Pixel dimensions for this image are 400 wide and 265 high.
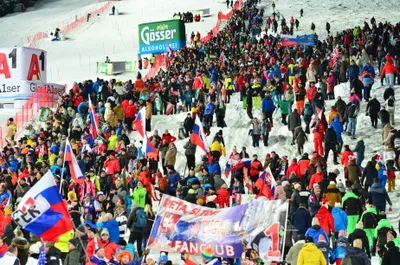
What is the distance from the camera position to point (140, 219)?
18.0 metres

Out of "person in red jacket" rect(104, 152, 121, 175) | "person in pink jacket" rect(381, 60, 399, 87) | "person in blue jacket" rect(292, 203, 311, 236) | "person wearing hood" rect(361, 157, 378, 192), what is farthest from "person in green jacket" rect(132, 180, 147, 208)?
"person in pink jacket" rect(381, 60, 399, 87)

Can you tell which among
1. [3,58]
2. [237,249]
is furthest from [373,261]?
[3,58]

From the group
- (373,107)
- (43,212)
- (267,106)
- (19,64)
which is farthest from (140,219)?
(19,64)

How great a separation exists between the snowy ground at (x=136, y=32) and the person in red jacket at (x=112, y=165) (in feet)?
9.95

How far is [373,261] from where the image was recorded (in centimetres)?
1708

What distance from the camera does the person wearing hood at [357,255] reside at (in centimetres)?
1428

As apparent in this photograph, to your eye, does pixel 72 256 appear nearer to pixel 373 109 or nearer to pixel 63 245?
pixel 63 245

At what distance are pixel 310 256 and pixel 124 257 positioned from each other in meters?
2.63

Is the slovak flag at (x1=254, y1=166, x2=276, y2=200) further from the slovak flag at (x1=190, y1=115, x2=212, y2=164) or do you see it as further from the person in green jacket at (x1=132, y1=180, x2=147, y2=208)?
the slovak flag at (x1=190, y1=115, x2=212, y2=164)

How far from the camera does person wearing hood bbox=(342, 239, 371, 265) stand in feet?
46.9

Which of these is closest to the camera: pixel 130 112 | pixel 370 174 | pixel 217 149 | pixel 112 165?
pixel 370 174

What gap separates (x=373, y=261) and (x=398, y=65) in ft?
47.2

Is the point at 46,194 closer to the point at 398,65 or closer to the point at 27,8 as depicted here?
the point at 398,65

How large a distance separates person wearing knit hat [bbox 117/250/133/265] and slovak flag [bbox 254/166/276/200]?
5606 millimetres
